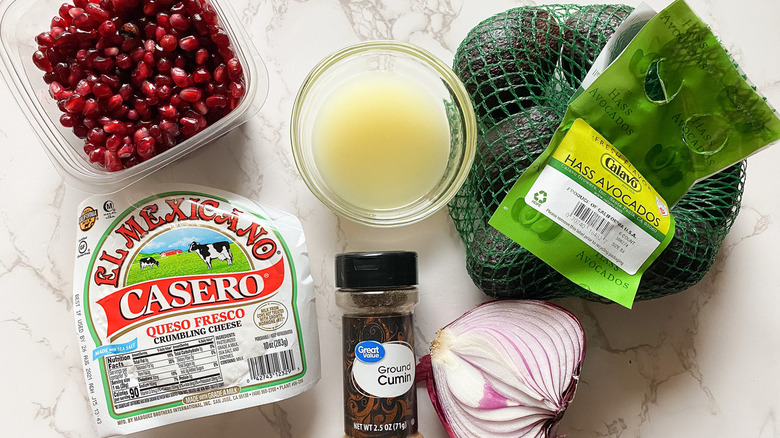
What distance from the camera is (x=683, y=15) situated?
756 millimetres

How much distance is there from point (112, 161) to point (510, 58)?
63 centimetres

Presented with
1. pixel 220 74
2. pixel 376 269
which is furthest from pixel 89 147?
pixel 376 269

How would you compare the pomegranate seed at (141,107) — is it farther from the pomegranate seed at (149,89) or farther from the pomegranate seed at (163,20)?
the pomegranate seed at (163,20)

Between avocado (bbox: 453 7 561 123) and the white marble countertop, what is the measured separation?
0.13 metres

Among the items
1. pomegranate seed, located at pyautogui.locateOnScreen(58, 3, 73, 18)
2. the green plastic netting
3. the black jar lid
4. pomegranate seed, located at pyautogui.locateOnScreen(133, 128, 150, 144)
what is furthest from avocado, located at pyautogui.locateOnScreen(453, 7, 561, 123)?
pomegranate seed, located at pyautogui.locateOnScreen(58, 3, 73, 18)

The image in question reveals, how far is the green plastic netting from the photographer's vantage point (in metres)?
0.94

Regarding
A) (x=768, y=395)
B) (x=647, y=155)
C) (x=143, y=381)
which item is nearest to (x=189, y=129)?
(x=143, y=381)

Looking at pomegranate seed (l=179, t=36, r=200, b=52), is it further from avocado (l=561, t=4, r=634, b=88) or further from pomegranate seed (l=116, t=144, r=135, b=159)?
avocado (l=561, t=4, r=634, b=88)

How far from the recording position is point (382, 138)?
3.20ft

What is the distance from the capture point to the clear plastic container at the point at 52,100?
963mm

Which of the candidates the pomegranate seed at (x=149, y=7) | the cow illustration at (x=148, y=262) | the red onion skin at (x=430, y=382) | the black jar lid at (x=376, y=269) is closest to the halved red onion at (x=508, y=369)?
the red onion skin at (x=430, y=382)

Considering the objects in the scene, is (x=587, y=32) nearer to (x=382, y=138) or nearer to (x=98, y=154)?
(x=382, y=138)

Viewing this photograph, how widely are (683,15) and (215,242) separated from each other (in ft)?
2.46

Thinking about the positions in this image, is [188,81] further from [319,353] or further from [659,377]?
[659,377]
